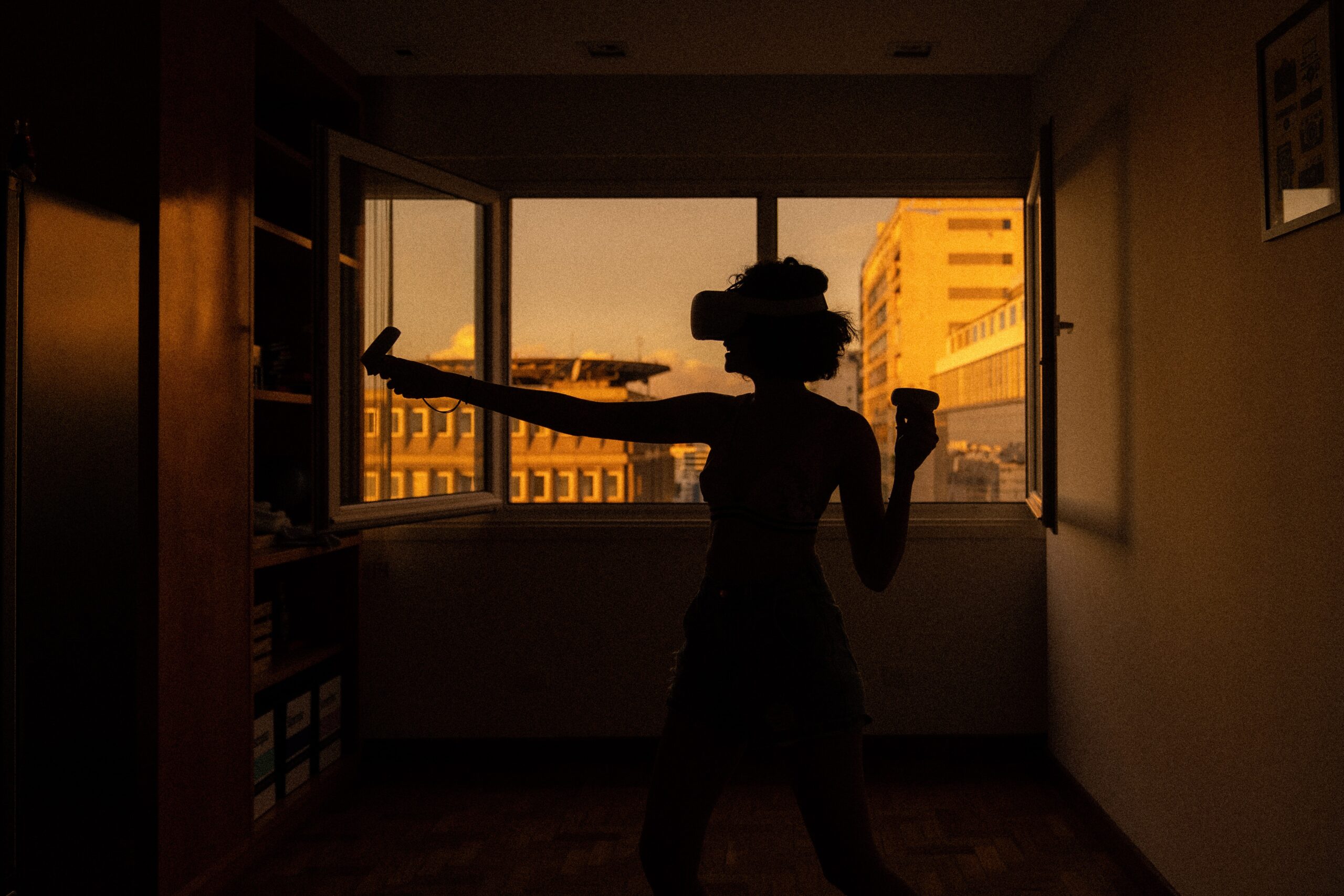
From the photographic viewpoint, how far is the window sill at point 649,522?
11.0ft

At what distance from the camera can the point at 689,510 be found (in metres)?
3.45

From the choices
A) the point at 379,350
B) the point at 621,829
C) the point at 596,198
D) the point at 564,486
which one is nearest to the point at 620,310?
the point at 596,198

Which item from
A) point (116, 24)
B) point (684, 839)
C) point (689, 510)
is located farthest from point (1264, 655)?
point (116, 24)

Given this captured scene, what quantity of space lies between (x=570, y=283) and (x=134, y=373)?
5.44ft

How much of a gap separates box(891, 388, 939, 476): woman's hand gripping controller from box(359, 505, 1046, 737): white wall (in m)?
2.03

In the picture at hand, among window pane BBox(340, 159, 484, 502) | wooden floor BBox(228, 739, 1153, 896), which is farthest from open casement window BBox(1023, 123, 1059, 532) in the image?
window pane BBox(340, 159, 484, 502)

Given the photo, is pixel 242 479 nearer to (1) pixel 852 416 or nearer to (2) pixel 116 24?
(2) pixel 116 24

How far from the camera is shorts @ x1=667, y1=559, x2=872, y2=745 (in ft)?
4.25

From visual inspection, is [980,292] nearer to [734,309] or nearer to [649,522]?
[649,522]

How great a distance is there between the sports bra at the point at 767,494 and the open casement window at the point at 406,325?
1574mm

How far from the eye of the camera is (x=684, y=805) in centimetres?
131

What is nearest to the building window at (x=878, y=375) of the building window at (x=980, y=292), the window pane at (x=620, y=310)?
the building window at (x=980, y=292)

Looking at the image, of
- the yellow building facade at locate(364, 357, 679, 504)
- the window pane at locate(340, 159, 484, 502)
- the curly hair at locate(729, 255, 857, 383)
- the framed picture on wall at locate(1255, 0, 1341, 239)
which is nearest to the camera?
the curly hair at locate(729, 255, 857, 383)

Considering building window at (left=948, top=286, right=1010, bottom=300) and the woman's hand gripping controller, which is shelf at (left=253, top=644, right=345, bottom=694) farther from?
building window at (left=948, top=286, right=1010, bottom=300)
